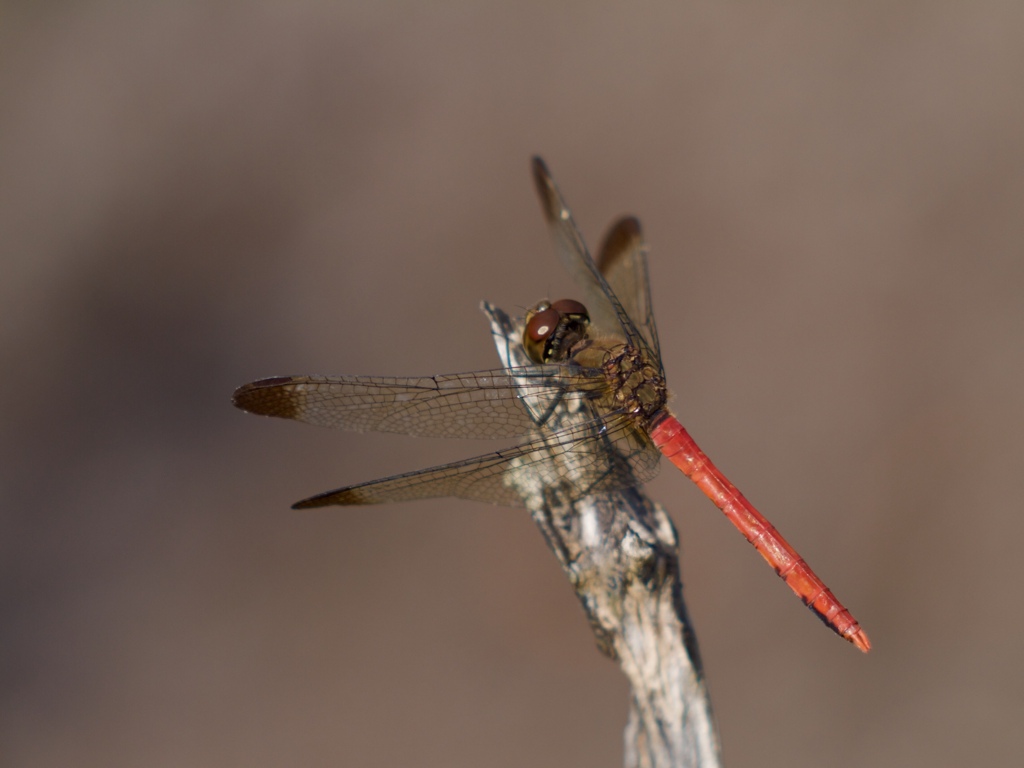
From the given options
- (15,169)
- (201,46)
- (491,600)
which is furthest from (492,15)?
(491,600)

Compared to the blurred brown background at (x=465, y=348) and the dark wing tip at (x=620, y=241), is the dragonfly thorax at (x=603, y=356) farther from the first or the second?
the blurred brown background at (x=465, y=348)

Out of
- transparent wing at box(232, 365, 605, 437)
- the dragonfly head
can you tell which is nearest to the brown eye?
the dragonfly head

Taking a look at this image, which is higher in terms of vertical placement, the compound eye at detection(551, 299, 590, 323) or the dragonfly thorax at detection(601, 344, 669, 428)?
the compound eye at detection(551, 299, 590, 323)

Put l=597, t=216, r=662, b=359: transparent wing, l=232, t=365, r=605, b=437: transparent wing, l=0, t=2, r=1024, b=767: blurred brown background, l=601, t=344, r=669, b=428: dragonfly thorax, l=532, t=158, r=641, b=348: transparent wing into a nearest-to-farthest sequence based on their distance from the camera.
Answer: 1. l=232, t=365, r=605, b=437: transparent wing
2. l=601, t=344, r=669, b=428: dragonfly thorax
3. l=532, t=158, r=641, b=348: transparent wing
4. l=597, t=216, r=662, b=359: transparent wing
5. l=0, t=2, r=1024, b=767: blurred brown background

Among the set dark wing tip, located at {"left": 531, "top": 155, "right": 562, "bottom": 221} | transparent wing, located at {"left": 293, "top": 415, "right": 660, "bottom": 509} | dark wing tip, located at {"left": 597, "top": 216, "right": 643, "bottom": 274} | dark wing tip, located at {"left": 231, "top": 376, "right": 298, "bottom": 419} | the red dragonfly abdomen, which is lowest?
the red dragonfly abdomen

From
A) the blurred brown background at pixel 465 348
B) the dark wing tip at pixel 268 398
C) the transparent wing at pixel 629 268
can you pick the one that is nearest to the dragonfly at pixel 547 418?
the dark wing tip at pixel 268 398

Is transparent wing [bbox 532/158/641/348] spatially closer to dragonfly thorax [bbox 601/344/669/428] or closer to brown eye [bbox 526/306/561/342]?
dragonfly thorax [bbox 601/344/669/428]

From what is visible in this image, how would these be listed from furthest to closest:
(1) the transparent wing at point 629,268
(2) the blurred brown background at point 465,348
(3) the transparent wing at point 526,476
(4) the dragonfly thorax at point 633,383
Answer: (2) the blurred brown background at point 465,348 < (1) the transparent wing at point 629,268 < (4) the dragonfly thorax at point 633,383 < (3) the transparent wing at point 526,476

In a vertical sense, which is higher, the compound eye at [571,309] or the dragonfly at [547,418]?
the compound eye at [571,309]
